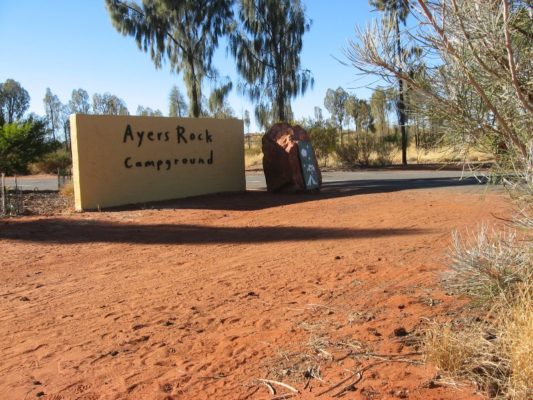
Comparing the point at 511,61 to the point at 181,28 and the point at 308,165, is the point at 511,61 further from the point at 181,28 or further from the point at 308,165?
the point at 181,28

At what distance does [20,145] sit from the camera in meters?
23.3

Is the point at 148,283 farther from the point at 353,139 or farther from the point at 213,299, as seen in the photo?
the point at 353,139

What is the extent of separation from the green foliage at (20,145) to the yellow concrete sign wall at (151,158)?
9.87 metres

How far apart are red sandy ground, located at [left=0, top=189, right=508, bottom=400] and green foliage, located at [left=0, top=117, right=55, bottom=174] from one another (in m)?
13.6

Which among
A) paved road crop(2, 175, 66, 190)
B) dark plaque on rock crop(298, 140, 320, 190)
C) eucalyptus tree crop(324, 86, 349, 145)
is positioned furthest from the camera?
eucalyptus tree crop(324, 86, 349, 145)

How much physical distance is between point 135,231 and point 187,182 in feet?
20.1

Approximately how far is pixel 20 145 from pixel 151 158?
10241mm

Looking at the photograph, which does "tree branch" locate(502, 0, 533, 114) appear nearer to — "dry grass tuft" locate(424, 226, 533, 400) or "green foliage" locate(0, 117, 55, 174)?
"dry grass tuft" locate(424, 226, 533, 400)

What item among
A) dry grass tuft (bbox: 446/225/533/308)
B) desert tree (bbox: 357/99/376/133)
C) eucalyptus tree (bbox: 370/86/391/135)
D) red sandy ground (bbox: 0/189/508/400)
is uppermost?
desert tree (bbox: 357/99/376/133)

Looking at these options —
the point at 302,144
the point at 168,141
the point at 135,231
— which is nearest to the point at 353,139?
the point at 302,144

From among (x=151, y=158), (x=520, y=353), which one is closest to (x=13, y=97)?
(x=151, y=158)

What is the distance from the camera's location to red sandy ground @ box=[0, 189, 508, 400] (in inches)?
151

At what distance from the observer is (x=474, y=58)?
148 inches

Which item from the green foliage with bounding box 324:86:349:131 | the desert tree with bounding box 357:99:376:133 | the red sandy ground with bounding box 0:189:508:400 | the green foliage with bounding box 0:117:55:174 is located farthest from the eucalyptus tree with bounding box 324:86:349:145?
the red sandy ground with bounding box 0:189:508:400
